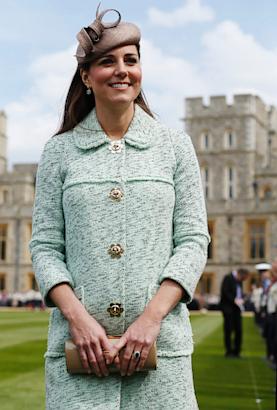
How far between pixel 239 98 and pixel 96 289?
156 feet

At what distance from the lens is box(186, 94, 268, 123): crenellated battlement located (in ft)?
159

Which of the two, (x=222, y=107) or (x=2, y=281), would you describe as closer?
(x=2, y=281)

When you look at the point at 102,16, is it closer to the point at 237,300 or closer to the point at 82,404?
the point at 82,404

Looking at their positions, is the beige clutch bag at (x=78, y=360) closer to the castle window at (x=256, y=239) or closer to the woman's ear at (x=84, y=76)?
the woman's ear at (x=84, y=76)

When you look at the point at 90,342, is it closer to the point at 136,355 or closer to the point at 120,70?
the point at 136,355

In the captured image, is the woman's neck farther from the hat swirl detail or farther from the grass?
the grass

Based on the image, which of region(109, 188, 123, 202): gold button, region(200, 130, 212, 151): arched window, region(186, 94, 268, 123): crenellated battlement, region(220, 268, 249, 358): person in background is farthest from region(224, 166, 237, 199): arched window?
region(109, 188, 123, 202): gold button

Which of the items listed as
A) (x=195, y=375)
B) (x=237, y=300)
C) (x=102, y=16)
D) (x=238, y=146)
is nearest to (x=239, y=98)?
(x=238, y=146)

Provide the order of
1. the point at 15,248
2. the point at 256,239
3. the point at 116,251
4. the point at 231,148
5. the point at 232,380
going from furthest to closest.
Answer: the point at 231,148 → the point at 15,248 → the point at 256,239 → the point at 232,380 → the point at 116,251

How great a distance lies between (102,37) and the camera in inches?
88.0

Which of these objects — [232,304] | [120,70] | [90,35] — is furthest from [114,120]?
[232,304]

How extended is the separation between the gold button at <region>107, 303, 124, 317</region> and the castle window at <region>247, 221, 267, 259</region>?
40.3 meters

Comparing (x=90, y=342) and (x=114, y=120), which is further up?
(x=114, y=120)

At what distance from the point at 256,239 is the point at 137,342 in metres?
40.5
